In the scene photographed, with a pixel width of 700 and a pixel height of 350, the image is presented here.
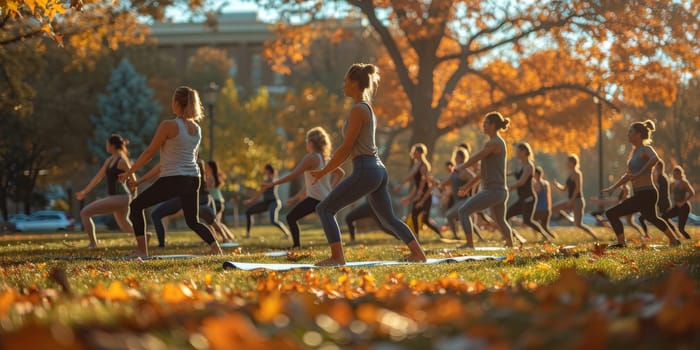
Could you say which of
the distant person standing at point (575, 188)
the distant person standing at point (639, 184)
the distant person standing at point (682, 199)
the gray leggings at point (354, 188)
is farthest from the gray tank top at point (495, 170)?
the distant person standing at point (575, 188)

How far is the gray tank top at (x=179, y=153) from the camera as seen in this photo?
11344mm

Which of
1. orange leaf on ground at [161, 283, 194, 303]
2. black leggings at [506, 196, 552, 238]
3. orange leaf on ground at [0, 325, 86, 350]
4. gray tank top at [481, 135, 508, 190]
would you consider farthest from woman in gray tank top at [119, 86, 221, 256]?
black leggings at [506, 196, 552, 238]

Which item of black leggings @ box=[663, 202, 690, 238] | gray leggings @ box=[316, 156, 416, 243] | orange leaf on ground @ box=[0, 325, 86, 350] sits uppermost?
gray leggings @ box=[316, 156, 416, 243]

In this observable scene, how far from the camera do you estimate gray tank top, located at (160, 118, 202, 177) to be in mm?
11344

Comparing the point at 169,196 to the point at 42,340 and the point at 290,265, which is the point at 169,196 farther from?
the point at 42,340

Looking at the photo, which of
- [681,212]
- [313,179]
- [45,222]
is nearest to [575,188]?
[681,212]

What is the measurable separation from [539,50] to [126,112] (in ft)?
93.4

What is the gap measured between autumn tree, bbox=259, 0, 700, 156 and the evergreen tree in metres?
23.6

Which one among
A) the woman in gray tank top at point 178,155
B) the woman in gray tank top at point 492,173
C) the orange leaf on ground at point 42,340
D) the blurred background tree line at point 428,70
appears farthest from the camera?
the blurred background tree line at point 428,70

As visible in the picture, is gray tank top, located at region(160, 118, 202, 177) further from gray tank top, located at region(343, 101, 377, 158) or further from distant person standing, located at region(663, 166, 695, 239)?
distant person standing, located at region(663, 166, 695, 239)

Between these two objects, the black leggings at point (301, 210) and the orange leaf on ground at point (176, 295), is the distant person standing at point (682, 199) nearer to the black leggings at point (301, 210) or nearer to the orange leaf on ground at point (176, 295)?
the black leggings at point (301, 210)

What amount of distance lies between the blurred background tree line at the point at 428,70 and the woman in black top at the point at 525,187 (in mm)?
7704

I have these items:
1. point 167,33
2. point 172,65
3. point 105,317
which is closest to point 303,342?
point 105,317

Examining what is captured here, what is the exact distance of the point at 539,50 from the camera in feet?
104
